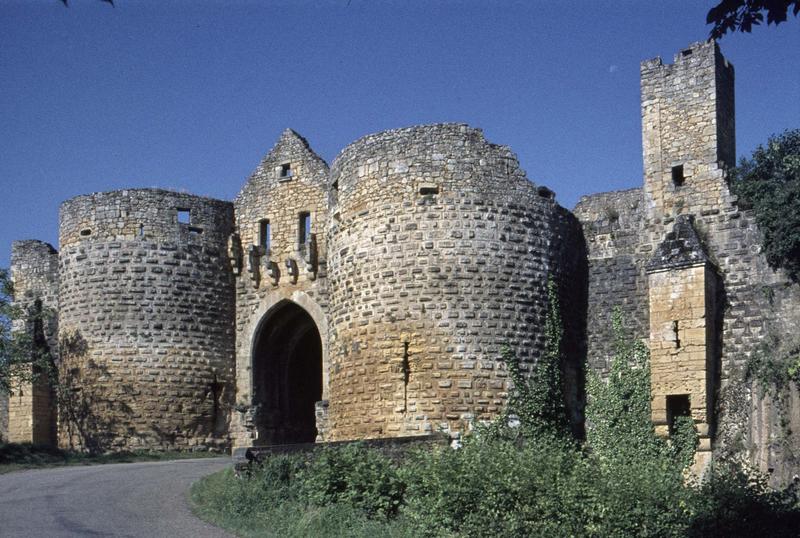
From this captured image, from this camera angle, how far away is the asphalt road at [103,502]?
51.1 ft

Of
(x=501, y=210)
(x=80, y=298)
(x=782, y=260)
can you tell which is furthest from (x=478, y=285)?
(x=80, y=298)

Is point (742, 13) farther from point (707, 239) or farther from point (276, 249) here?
point (276, 249)

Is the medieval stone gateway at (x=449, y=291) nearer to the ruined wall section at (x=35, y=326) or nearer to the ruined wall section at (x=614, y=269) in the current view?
the ruined wall section at (x=614, y=269)

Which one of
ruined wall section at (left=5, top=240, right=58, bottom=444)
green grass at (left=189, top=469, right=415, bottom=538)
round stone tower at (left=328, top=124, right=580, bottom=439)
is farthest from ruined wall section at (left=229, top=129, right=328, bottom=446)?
green grass at (left=189, top=469, right=415, bottom=538)

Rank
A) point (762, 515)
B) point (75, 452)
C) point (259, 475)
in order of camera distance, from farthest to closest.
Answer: point (75, 452), point (259, 475), point (762, 515)

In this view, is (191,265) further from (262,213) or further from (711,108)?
(711,108)

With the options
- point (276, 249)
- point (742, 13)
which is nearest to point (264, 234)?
point (276, 249)

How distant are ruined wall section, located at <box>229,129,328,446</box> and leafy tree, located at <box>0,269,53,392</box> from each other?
5203 millimetres

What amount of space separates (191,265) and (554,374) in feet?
32.4

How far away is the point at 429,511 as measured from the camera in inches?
639

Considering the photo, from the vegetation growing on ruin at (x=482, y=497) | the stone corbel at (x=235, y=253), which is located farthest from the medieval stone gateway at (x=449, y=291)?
the vegetation growing on ruin at (x=482, y=497)

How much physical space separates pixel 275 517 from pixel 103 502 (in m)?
3.05

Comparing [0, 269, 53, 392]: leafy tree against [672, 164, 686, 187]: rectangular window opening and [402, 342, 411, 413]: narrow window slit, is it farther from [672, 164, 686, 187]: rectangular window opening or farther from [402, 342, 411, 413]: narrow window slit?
[672, 164, 686, 187]: rectangular window opening

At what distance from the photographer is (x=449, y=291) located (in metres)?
22.2
